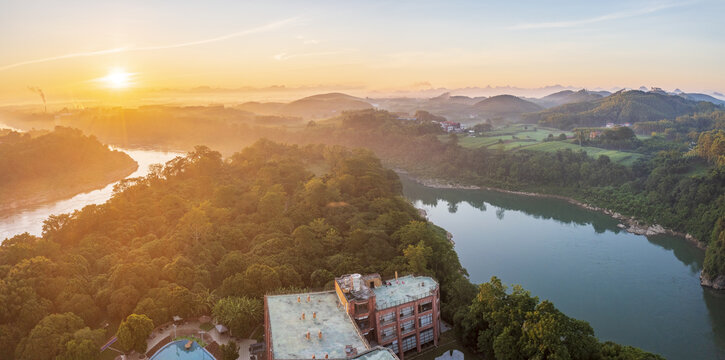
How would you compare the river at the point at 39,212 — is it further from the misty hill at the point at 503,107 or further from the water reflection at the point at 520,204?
the misty hill at the point at 503,107

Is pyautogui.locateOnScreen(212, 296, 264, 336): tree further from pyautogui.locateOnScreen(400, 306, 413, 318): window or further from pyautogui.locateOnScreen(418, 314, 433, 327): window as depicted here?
pyautogui.locateOnScreen(418, 314, 433, 327): window

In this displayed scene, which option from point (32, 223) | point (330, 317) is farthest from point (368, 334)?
point (32, 223)

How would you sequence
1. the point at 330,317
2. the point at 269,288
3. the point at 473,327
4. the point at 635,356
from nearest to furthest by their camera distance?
the point at 635,356 < the point at 330,317 < the point at 473,327 < the point at 269,288

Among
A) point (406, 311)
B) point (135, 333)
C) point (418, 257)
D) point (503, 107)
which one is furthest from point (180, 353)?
point (503, 107)

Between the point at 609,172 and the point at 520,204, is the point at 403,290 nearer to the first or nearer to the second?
the point at 520,204

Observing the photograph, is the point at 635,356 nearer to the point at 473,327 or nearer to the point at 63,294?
the point at 473,327

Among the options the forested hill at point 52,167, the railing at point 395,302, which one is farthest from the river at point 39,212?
the railing at point 395,302

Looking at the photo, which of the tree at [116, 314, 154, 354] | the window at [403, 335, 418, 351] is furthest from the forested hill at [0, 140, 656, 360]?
the window at [403, 335, 418, 351]
